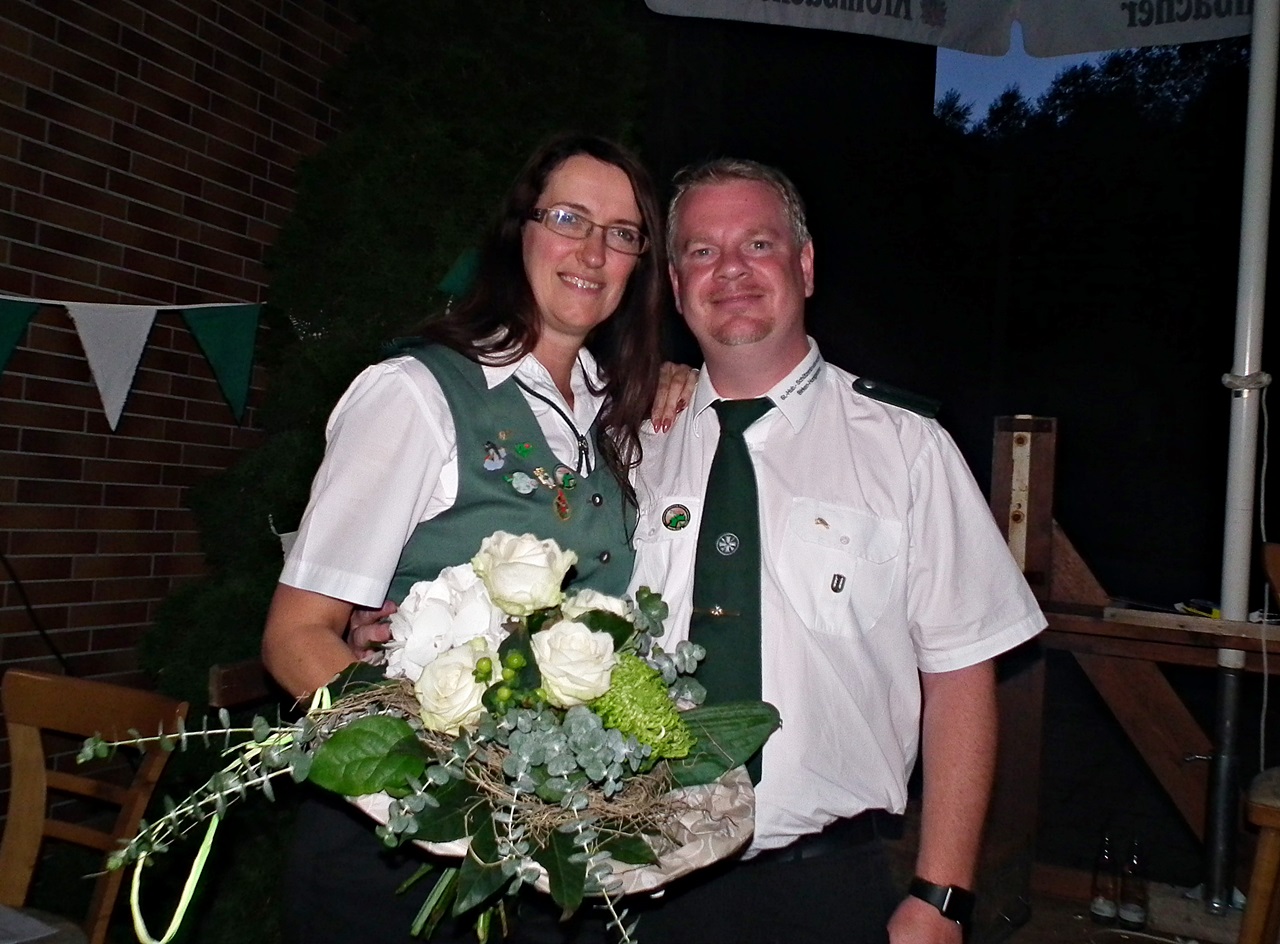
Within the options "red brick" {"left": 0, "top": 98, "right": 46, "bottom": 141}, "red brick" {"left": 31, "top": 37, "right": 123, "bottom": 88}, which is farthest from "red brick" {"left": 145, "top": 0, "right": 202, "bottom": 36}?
"red brick" {"left": 0, "top": 98, "right": 46, "bottom": 141}

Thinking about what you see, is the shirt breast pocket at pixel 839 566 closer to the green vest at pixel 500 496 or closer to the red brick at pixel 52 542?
the green vest at pixel 500 496

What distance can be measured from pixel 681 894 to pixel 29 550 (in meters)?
2.49

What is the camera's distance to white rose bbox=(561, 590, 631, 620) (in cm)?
121

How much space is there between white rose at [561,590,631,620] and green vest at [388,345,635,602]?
35cm

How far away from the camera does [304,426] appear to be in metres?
3.27

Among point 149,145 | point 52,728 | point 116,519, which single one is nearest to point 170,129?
point 149,145

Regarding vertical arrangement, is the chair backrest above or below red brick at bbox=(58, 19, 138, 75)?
below

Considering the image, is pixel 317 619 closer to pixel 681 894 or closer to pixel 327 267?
pixel 681 894

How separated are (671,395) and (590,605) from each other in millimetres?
872

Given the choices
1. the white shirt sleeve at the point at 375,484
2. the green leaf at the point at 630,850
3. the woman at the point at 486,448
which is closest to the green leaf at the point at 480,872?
the green leaf at the point at 630,850

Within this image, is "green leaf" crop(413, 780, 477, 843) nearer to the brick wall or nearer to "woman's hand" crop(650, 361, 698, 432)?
"woman's hand" crop(650, 361, 698, 432)

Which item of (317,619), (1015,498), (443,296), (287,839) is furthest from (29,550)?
(1015,498)

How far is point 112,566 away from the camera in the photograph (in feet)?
11.5

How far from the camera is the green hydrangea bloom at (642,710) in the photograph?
112cm
